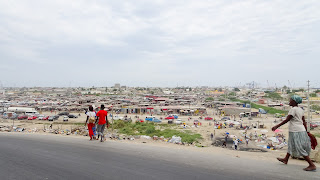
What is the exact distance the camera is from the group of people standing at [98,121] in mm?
6773

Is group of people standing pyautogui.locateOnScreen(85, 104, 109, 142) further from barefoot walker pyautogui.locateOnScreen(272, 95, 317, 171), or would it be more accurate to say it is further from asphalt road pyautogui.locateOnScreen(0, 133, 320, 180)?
barefoot walker pyautogui.locateOnScreen(272, 95, 317, 171)

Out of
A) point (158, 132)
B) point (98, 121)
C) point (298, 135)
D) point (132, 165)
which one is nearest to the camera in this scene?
point (298, 135)

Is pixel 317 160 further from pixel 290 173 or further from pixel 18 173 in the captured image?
pixel 18 173

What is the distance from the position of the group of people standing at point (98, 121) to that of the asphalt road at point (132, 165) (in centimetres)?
107

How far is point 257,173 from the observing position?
12.4 feet

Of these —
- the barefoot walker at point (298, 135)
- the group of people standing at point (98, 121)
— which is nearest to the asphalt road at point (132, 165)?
the barefoot walker at point (298, 135)

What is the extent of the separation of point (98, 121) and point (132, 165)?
2928mm

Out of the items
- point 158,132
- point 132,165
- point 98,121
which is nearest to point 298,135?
point 132,165

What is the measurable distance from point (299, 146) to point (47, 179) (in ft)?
14.0

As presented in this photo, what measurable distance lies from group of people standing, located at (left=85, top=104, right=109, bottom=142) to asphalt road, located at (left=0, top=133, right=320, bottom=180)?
42.1 inches

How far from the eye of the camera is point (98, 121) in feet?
22.7

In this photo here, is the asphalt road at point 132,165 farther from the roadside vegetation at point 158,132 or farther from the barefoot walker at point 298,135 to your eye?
the roadside vegetation at point 158,132

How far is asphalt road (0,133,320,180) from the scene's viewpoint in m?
3.72

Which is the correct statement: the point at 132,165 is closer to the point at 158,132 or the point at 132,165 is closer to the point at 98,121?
the point at 98,121
